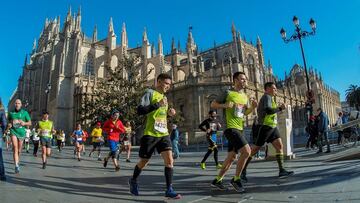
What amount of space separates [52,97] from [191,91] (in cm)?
2369

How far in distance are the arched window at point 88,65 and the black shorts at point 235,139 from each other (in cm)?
4429

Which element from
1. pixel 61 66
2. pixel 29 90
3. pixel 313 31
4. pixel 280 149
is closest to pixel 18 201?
pixel 280 149

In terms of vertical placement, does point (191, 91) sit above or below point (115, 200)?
above

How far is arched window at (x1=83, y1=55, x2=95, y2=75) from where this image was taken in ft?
153

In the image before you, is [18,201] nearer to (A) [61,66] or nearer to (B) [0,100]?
(B) [0,100]

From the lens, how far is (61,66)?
1719 inches

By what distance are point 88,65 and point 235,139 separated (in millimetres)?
45113

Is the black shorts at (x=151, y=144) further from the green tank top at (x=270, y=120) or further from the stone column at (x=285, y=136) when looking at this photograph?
the stone column at (x=285, y=136)

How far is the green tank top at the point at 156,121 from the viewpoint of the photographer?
439cm

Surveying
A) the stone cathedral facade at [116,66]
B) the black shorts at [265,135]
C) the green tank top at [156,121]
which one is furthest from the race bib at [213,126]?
the stone cathedral facade at [116,66]

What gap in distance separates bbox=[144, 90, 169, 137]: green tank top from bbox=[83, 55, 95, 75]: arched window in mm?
44135

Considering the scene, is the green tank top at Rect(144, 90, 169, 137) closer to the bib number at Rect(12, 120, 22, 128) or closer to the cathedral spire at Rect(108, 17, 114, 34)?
the bib number at Rect(12, 120, 22, 128)

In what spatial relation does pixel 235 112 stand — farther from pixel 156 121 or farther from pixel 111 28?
pixel 111 28

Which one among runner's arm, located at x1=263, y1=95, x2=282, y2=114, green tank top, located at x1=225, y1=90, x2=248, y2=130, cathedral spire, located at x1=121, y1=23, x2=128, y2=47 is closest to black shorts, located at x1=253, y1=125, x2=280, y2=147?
runner's arm, located at x1=263, y1=95, x2=282, y2=114
